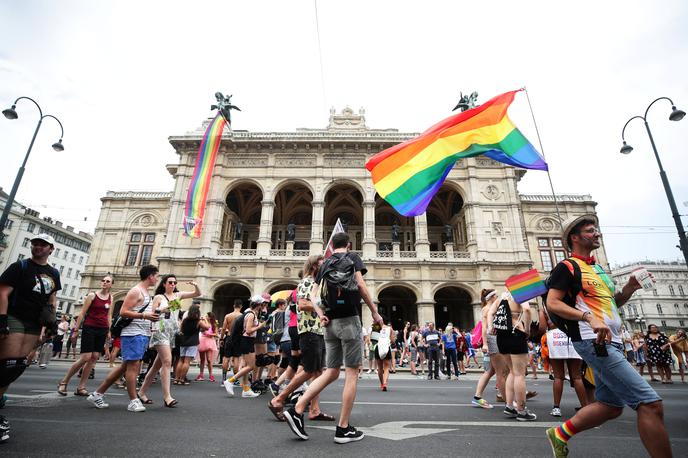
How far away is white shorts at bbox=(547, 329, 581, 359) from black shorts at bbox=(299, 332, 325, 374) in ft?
11.9

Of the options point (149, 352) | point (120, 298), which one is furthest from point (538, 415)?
point (120, 298)

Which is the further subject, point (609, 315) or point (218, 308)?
point (218, 308)

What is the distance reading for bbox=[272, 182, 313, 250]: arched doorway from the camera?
28.3 meters

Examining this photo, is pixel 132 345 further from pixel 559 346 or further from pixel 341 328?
pixel 559 346

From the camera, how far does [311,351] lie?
427 centimetres

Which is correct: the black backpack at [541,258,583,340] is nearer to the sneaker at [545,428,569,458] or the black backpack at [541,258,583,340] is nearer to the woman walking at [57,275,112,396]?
the sneaker at [545,428,569,458]

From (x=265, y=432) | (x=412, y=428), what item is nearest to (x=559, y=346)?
(x=412, y=428)

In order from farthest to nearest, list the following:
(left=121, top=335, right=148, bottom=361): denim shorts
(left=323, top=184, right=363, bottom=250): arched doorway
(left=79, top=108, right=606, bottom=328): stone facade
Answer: (left=323, top=184, right=363, bottom=250): arched doorway < (left=79, top=108, right=606, bottom=328): stone facade < (left=121, top=335, right=148, bottom=361): denim shorts

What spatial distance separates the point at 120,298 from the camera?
25562 millimetres

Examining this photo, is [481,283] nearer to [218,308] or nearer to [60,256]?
[218,308]

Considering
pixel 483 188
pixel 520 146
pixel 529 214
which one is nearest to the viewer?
pixel 520 146

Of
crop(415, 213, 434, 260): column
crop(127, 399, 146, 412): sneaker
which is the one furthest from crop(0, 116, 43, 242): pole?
crop(415, 213, 434, 260): column

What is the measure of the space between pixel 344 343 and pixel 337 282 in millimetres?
606

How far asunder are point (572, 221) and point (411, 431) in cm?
267
